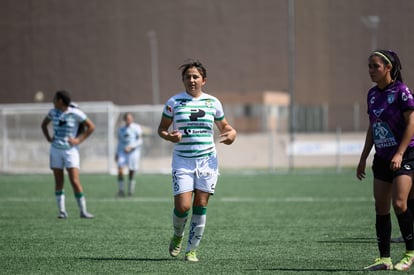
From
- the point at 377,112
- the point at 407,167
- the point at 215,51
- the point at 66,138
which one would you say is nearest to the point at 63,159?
the point at 66,138

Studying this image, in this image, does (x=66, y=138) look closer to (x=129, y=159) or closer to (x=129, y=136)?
(x=129, y=159)

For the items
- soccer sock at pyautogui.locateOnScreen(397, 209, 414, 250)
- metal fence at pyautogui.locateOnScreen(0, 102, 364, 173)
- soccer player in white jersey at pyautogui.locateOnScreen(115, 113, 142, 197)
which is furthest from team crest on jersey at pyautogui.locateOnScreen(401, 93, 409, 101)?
metal fence at pyautogui.locateOnScreen(0, 102, 364, 173)

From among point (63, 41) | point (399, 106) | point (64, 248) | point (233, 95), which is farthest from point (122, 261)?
point (63, 41)

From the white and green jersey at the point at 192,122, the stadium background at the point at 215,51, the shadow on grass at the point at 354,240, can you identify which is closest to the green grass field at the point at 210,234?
the shadow on grass at the point at 354,240

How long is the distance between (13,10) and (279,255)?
6225cm

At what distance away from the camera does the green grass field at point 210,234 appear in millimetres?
8656

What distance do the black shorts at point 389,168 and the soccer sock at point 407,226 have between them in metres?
0.41

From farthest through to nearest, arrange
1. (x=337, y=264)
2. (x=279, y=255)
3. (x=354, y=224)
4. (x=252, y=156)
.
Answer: (x=252, y=156), (x=354, y=224), (x=279, y=255), (x=337, y=264)

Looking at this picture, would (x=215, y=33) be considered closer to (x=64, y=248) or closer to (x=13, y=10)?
(x=13, y=10)

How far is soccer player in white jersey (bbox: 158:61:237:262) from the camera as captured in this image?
879 centimetres

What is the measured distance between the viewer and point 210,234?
11.8 metres

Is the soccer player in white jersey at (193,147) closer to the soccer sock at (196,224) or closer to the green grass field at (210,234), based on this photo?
the soccer sock at (196,224)

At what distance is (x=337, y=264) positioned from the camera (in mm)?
8688

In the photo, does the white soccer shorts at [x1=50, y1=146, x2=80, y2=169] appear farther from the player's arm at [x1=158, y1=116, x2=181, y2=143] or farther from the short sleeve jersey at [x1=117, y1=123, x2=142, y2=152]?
the short sleeve jersey at [x1=117, y1=123, x2=142, y2=152]
